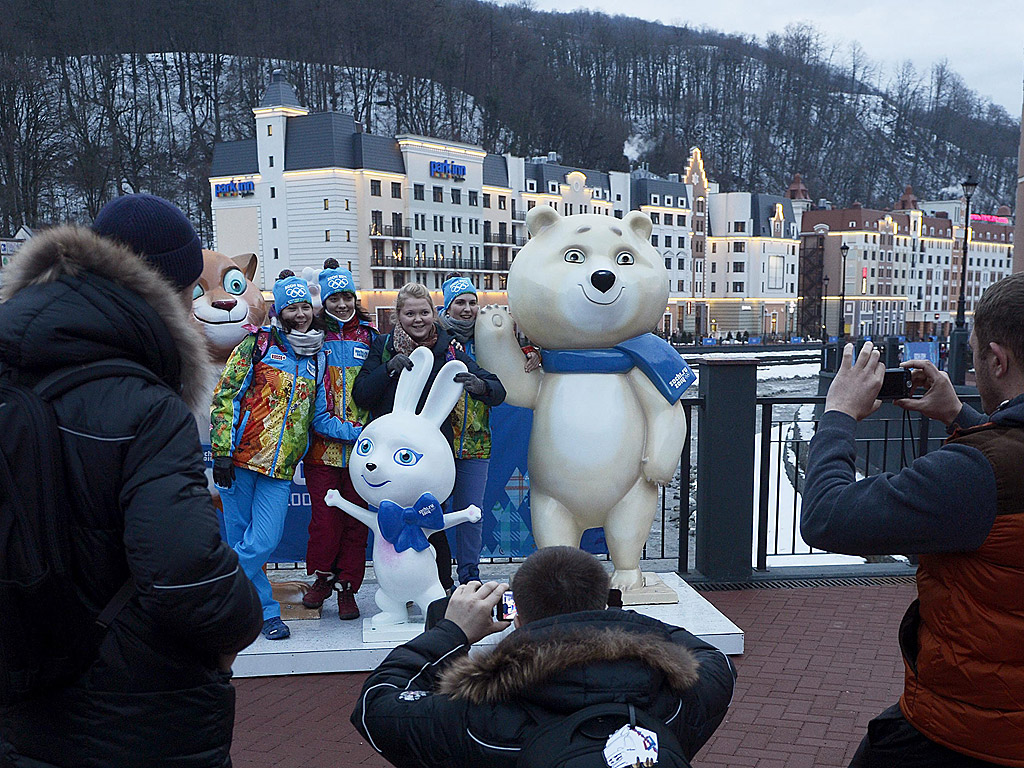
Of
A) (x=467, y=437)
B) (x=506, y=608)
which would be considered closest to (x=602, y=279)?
(x=467, y=437)

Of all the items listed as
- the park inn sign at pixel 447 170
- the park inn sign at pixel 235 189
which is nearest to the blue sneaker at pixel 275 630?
the park inn sign at pixel 235 189

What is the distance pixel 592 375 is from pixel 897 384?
2.45 metres

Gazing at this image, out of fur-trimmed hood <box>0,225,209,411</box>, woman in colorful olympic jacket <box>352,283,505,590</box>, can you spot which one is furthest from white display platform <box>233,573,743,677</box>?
fur-trimmed hood <box>0,225,209,411</box>

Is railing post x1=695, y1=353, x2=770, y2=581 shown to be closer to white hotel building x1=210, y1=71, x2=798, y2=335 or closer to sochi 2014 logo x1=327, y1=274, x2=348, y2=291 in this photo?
sochi 2014 logo x1=327, y1=274, x2=348, y2=291

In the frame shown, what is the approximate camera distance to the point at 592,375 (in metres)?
4.54

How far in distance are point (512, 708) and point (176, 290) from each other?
1149mm

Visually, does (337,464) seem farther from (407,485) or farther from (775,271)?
(775,271)

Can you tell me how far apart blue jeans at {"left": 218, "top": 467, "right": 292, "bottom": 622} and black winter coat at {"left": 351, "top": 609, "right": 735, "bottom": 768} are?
2.72 metres

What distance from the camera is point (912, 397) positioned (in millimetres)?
2164

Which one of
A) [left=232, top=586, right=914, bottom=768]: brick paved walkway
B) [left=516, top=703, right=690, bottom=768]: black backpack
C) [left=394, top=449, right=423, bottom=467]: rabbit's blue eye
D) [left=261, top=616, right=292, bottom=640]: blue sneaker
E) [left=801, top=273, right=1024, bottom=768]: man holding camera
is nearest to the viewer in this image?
[left=516, top=703, right=690, bottom=768]: black backpack

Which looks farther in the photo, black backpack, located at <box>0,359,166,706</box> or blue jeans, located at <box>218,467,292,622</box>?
blue jeans, located at <box>218,467,292,622</box>

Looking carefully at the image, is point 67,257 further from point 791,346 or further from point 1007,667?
point 791,346

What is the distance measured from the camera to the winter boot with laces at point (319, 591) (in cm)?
460

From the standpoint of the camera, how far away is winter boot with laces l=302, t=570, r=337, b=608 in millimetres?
4602
